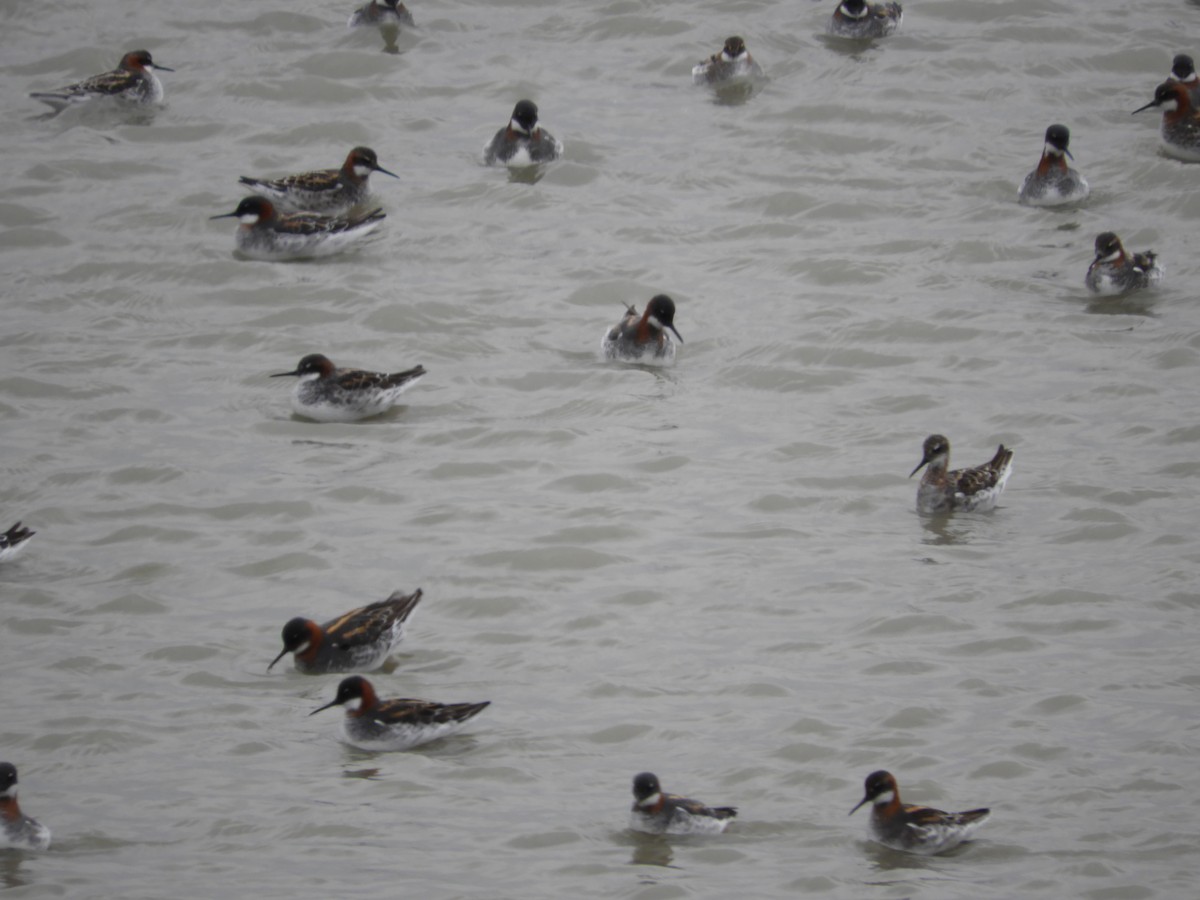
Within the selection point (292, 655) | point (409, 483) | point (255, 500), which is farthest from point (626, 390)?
point (292, 655)

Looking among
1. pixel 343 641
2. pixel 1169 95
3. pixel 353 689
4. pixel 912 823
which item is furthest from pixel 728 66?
pixel 912 823

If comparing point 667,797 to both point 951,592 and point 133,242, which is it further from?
point 133,242

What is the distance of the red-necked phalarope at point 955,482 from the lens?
13039 millimetres

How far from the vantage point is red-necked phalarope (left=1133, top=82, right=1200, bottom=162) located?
63.8 feet

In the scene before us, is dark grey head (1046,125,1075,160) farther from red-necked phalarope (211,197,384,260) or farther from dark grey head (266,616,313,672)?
dark grey head (266,616,313,672)

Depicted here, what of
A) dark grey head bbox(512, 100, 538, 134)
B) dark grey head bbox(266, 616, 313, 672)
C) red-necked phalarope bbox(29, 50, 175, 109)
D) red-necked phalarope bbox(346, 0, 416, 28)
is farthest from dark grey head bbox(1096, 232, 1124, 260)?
red-necked phalarope bbox(29, 50, 175, 109)

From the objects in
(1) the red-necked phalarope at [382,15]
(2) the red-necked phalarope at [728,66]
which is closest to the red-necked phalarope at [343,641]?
(2) the red-necked phalarope at [728,66]

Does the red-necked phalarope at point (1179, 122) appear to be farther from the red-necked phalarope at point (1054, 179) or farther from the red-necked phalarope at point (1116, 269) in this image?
the red-necked phalarope at point (1116, 269)

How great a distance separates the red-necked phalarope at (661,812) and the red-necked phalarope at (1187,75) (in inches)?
Answer: 555

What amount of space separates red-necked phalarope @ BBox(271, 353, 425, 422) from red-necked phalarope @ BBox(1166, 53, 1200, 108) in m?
10.9

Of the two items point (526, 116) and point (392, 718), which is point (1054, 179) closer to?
point (526, 116)

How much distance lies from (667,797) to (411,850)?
138 cm

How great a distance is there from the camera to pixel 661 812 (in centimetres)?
930

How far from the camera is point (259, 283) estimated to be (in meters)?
17.3
